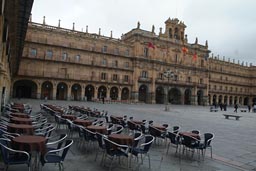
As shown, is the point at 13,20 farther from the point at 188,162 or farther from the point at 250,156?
the point at 250,156

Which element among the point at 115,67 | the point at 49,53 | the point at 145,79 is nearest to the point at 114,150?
the point at 49,53

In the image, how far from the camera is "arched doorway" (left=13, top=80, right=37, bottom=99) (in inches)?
1596

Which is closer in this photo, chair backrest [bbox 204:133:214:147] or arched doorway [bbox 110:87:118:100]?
chair backrest [bbox 204:133:214:147]

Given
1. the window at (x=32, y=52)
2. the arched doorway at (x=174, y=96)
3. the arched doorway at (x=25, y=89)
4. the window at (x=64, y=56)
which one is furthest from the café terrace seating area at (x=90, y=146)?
the arched doorway at (x=174, y=96)

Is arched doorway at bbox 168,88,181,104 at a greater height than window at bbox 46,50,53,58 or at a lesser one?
lesser

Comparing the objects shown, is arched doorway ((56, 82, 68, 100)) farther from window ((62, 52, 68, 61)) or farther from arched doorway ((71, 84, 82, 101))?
window ((62, 52, 68, 61))

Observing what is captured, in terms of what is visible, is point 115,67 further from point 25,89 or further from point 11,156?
point 11,156

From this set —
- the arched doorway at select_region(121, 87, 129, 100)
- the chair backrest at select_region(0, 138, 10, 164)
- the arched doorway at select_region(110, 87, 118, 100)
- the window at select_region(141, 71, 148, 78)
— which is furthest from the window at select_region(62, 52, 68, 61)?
the chair backrest at select_region(0, 138, 10, 164)

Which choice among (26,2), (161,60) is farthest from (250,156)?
(161,60)

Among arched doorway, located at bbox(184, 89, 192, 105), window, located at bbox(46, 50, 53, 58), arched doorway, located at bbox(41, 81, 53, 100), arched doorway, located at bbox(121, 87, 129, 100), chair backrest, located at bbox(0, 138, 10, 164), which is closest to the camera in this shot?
chair backrest, located at bbox(0, 138, 10, 164)

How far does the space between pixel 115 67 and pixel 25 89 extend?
17.8 m

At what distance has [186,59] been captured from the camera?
58.6 m

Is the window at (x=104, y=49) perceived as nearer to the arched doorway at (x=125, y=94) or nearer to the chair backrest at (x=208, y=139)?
the arched doorway at (x=125, y=94)

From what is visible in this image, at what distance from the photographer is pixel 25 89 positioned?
41344mm
